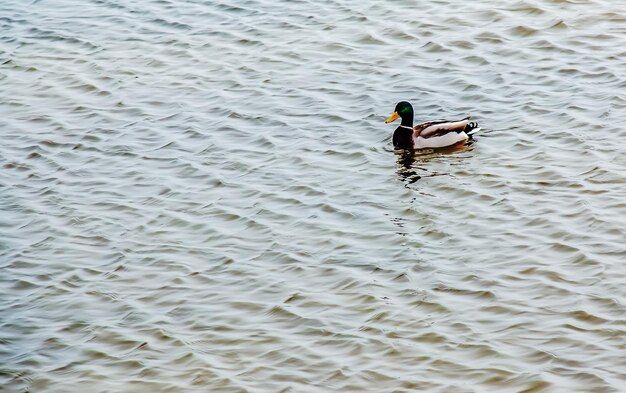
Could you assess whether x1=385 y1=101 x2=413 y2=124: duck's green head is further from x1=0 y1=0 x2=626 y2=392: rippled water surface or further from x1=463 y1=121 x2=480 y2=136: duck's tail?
x1=463 y1=121 x2=480 y2=136: duck's tail

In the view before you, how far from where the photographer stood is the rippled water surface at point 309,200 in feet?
37.4

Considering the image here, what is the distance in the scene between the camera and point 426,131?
53.2ft

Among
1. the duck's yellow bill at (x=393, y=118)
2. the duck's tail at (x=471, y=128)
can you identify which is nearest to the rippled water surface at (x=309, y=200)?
the duck's tail at (x=471, y=128)

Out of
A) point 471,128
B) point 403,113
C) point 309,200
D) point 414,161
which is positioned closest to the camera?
point 309,200

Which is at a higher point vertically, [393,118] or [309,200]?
[393,118]

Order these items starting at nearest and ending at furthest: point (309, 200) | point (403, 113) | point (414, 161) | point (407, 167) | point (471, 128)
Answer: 1. point (309, 200)
2. point (407, 167)
3. point (471, 128)
4. point (414, 161)
5. point (403, 113)

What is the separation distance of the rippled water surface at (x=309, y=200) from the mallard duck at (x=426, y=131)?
0.74ft

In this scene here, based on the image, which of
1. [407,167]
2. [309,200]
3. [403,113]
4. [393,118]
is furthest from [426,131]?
[309,200]

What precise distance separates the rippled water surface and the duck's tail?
0.20 metres

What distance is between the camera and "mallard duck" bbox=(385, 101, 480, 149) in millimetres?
15812

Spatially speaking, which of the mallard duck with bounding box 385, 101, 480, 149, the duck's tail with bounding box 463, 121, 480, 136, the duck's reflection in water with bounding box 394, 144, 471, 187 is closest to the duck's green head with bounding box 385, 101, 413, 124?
the mallard duck with bounding box 385, 101, 480, 149

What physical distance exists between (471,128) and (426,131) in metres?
0.62

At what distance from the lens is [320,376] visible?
11.0 meters

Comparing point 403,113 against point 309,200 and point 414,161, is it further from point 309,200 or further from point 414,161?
point 309,200
